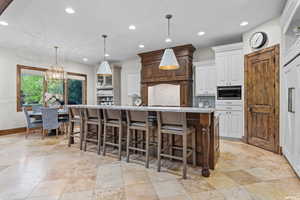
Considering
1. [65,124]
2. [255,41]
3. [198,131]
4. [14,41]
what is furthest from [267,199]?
[14,41]

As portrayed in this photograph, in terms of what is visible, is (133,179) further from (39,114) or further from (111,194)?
(39,114)

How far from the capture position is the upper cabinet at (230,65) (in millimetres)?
4293

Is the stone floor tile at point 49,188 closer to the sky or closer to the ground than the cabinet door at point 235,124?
closer to the ground

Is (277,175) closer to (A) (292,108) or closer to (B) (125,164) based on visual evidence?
(A) (292,108)

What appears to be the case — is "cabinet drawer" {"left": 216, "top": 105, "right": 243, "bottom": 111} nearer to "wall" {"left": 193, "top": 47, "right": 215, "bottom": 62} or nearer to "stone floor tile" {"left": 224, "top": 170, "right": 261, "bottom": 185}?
"wall" {"left": 193, "top": 47, "right": 215, "bottom": 62}

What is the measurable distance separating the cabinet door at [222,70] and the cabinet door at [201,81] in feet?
1.67

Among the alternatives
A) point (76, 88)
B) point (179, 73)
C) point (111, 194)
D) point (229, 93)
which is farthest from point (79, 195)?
point (76, 88)

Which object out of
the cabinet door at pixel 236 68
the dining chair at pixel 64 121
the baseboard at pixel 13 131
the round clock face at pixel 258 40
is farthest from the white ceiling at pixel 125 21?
the baseboard at pixel 13 131

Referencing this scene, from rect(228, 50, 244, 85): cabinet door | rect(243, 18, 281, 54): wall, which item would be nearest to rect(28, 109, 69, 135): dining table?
rect(228, 50, 244, 85): cabinet door

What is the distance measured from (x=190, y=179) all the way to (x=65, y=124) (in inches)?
192

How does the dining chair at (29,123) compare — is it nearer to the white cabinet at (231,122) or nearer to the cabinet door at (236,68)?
the white cabinet at (231,122)

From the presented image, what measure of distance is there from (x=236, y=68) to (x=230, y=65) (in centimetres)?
17

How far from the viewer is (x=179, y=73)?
5.25 m

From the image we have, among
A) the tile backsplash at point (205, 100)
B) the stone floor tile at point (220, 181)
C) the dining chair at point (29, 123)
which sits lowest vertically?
the stone floor tile at point (220, 181)
